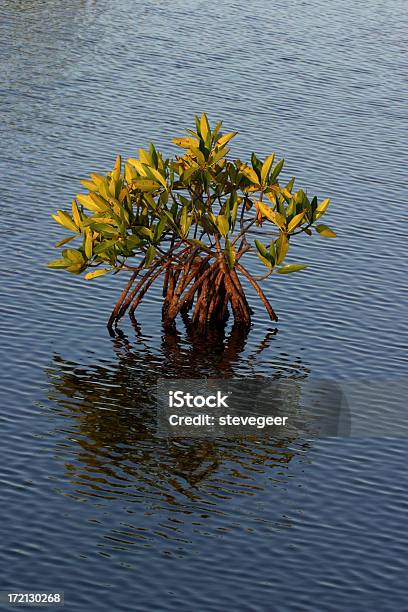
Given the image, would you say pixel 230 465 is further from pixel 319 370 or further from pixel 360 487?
pixel 319 370

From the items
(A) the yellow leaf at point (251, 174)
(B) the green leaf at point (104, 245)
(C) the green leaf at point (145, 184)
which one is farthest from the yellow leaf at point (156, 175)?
(A) the yellow leaf at point (251, 174)

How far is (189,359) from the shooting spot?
43125mm

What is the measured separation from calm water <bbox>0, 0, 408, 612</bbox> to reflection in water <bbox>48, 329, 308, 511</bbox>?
69 millimetres

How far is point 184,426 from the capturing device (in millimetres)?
38594

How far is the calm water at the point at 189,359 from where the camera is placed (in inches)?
1235

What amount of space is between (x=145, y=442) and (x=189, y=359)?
6.03 meters

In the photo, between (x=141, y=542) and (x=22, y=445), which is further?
(x=22, y=445)

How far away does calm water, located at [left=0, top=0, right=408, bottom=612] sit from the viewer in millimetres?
31375

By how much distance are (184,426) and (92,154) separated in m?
25.4

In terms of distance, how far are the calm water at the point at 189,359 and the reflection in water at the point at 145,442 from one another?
0.23 feet

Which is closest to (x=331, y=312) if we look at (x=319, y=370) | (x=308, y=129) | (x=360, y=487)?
(x=319, y=370)

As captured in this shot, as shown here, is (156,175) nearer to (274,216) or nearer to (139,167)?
(139,167)
